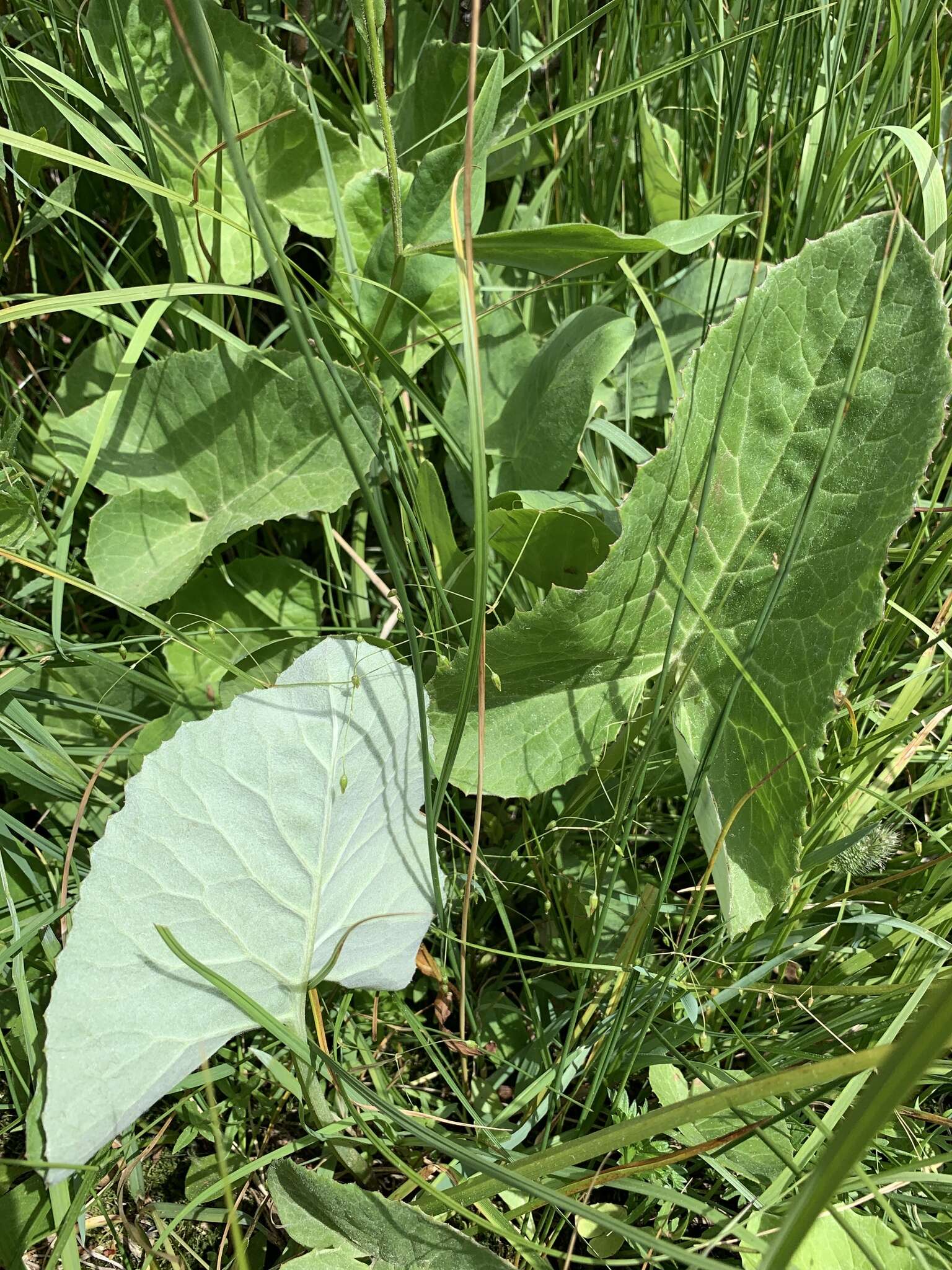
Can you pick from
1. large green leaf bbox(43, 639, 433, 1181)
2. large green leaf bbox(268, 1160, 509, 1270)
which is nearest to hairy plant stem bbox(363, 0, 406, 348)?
large green leaf bbox(43, 639, 433, 1181)

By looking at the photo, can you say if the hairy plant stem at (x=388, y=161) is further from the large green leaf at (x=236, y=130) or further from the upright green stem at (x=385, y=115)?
the large green leaf at (x=236, y=130)

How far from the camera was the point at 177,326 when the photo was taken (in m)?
1.32

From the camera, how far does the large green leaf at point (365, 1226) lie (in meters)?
0.84

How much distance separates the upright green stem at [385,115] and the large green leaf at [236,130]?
223 mm

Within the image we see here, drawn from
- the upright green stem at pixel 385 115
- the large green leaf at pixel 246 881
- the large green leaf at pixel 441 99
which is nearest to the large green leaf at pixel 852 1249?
the large green leaf at pixel 246 881

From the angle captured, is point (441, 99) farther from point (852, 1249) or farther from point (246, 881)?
point (852, 1249)

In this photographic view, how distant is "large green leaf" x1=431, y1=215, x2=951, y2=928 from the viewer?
920 mm

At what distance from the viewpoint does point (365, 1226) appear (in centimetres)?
87

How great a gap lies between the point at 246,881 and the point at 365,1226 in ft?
1.05

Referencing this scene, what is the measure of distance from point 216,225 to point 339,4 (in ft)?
1.77

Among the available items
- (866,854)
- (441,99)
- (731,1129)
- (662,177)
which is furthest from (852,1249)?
(441,99)

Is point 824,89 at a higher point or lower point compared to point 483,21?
lower

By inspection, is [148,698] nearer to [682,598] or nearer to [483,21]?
[682,598]

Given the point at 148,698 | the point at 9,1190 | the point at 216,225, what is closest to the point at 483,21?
the point at 216,225
